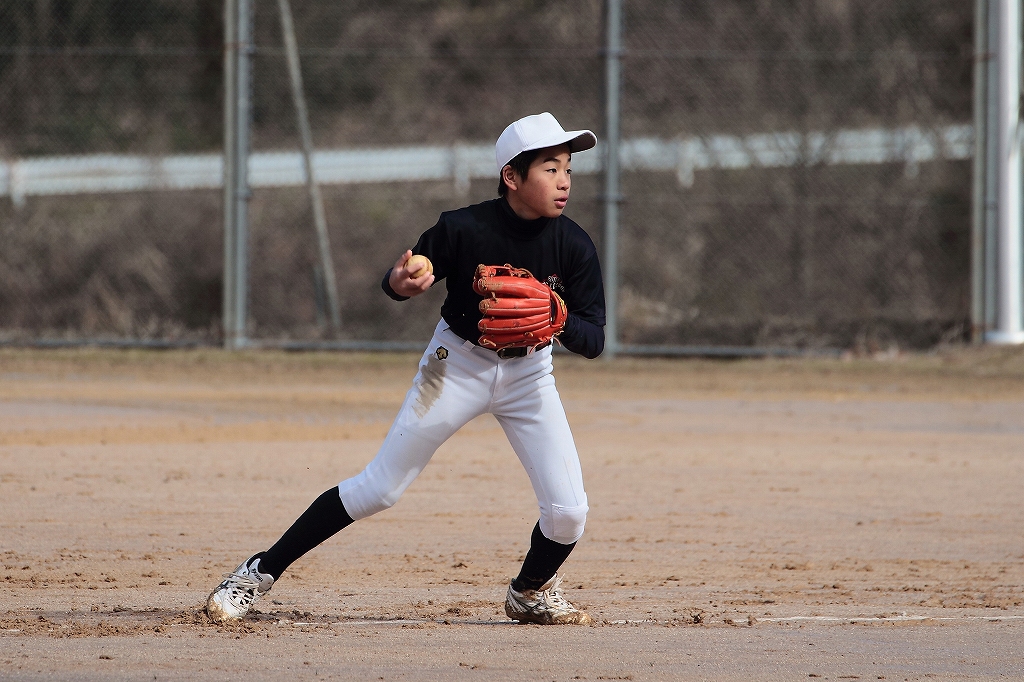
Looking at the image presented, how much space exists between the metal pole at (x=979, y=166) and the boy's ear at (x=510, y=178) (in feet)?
31.7

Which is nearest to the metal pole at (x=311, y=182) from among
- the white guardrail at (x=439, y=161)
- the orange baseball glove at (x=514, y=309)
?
the white guardrail at (x=439, y=161)

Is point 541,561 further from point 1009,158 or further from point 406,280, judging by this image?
point 1009,158

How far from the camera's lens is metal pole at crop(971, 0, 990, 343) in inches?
490

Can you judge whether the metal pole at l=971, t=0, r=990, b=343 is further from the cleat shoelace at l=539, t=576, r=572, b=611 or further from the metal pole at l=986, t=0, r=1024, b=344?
the cleat shoelace at l=539, t=576, r=572, b=611

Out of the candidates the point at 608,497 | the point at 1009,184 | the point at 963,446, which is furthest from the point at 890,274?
the point at 608,497

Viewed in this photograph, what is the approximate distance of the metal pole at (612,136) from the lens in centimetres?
1240

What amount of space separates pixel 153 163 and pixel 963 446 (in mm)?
11852

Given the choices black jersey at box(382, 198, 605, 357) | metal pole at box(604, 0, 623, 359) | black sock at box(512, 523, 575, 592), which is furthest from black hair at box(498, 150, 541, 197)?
metal pole at box(604, 0, 623, 359)

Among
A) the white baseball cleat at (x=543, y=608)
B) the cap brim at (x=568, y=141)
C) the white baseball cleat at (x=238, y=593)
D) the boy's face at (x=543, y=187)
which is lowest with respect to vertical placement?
the white baseball cleat at (x=543, y=608)

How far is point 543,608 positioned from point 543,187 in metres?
1.41

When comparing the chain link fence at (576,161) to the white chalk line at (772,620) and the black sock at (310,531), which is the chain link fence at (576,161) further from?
the black sock at (310,531)

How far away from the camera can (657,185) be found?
16750 millimetres

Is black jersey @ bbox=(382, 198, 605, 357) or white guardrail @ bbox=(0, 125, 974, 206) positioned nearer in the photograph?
black jersey @ bbox=(382, 198, 605, 357)

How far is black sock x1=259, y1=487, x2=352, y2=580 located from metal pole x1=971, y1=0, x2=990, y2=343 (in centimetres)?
996
